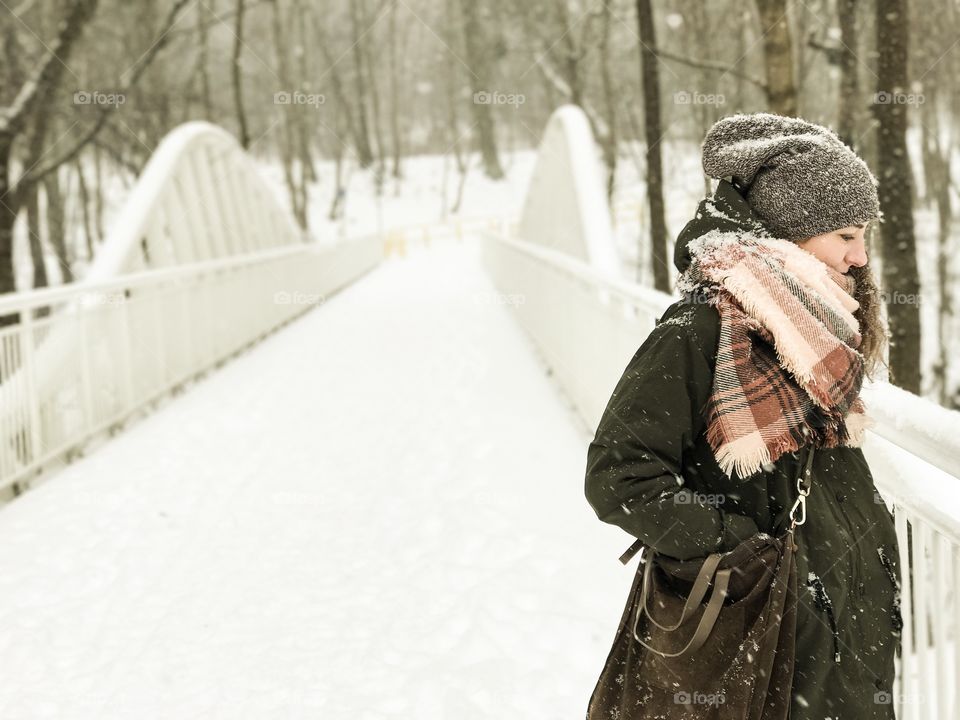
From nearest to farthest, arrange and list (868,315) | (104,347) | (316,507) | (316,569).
Answer: (868,315), (316,569), (316,507), (104,347)

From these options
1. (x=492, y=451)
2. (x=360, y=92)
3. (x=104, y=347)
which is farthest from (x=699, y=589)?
(x=360, y=92)

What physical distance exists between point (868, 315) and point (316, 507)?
3.69 metres

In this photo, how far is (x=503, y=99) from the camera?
61.4ft

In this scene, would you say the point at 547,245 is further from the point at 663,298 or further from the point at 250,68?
the point at 250,68

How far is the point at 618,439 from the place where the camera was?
64.0 inches

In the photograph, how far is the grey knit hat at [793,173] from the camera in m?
1.68

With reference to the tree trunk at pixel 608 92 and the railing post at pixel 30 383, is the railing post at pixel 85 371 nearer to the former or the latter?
the railing post at pixel 30 383

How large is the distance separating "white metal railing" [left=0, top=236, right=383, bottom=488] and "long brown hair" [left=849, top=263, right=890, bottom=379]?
4.69 m

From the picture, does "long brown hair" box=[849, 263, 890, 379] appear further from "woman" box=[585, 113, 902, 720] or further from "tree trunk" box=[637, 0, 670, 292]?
"tree trunk" box=[637, 0, 670, 292]

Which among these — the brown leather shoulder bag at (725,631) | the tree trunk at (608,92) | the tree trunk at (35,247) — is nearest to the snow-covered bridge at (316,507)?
the brown leather shoulder bag at (725,631)

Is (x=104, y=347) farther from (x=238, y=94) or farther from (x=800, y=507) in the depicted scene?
(x=238, y=94)

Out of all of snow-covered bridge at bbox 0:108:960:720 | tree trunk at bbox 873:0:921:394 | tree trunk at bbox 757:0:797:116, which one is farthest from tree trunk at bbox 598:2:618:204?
tree trunk at bbox 873:0:921:394

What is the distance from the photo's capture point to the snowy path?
3172mm

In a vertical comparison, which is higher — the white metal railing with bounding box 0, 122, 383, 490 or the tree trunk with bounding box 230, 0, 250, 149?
the tree trunk with bounding box 230, 0, 250, 149
